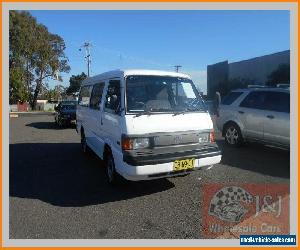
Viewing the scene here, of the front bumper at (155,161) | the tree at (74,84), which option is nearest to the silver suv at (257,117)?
the front bumper at (155,161)

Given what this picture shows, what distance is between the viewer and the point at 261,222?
442 centimetres

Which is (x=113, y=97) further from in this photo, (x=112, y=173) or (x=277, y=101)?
(x=277, y=101)

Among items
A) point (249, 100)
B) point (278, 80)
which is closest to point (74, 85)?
point (278, 80)

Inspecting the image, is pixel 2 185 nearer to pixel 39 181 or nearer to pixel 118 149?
pixel 39 181

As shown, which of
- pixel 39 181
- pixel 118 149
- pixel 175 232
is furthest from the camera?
pixel 39 181

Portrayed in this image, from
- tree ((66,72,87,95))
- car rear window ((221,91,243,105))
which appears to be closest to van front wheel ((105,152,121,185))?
car rear window ((221,91,243,105))

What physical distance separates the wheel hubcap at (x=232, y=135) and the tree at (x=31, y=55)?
146ft

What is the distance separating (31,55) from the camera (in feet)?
166

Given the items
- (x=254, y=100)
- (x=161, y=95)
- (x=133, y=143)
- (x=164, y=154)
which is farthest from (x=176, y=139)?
(x=254, y=100)

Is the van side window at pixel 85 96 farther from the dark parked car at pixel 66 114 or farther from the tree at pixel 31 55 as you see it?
the tree at pixel 31 55

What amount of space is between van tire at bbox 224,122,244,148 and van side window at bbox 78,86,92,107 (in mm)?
4174

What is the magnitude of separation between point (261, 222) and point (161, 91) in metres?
2.85

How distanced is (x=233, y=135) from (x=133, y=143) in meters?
4.99

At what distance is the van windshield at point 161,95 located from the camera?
5598 millimetres
